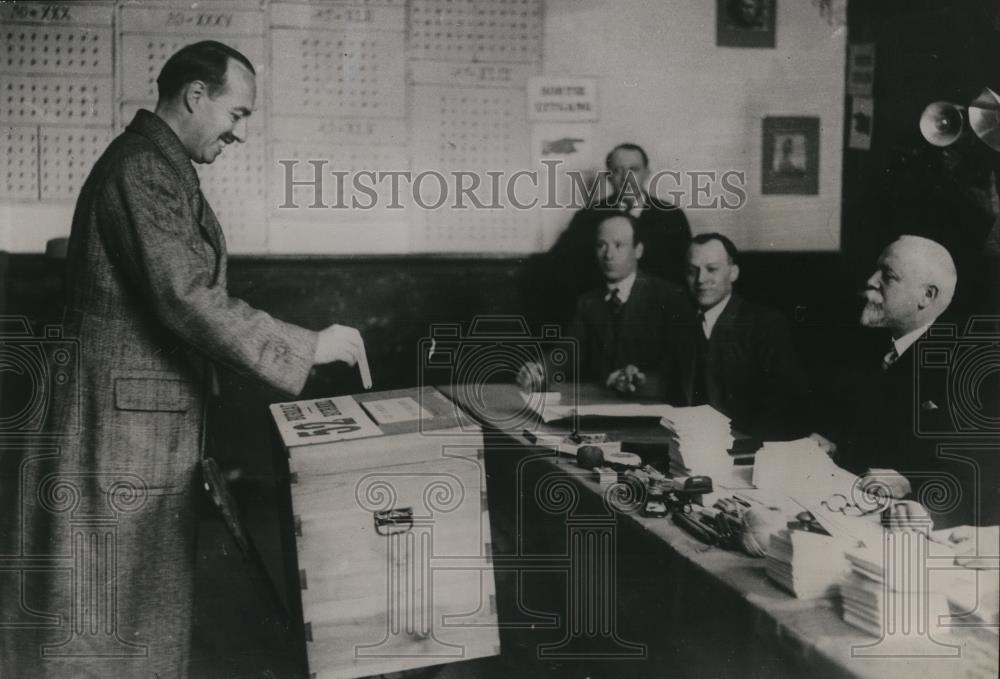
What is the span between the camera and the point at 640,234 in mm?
2646

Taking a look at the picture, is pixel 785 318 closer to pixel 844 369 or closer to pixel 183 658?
pixel 844 369

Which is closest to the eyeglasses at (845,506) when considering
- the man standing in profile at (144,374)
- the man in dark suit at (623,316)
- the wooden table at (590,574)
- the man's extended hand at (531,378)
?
the wooden table at (590,574)

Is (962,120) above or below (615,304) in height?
above

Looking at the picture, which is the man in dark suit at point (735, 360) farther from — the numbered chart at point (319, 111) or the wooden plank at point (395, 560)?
the wooden plank at point (395, 560)

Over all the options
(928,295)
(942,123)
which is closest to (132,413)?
(928,295)

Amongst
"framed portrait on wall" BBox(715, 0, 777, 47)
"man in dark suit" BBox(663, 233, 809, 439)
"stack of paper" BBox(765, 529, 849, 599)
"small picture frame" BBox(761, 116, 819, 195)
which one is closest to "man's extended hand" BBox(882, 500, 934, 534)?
"man in dark suit" BBox(663, 233, 809, 439)

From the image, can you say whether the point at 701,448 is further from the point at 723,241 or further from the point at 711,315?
the point at 723,241

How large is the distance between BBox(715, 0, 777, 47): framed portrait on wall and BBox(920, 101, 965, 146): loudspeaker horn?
0.52m

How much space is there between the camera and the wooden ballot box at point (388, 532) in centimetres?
228

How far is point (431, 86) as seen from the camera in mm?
2539

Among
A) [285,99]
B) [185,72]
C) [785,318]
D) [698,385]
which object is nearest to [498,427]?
[698,385]

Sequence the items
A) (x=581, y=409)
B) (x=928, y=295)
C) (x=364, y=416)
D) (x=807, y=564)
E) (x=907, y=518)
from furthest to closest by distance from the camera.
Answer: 1. (x=928, y=295)
2. (x=581, y=409)
3. (x=364, y=416)
4. (x=907, y=518)
5. (x=807, y=564)

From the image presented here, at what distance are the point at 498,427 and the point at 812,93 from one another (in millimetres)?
1332

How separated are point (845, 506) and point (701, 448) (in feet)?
1.61
